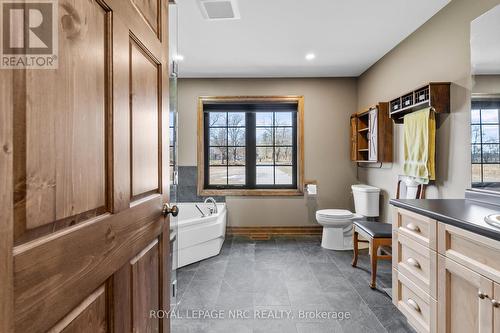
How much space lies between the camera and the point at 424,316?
1.53m

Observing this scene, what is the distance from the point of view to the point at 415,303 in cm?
162

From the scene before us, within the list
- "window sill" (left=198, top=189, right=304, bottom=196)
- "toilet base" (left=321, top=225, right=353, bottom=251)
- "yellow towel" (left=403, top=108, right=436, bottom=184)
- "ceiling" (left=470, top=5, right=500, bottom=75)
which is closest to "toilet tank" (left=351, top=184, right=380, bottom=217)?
"toilet base" (left=321, top=225, right=353, bottom=251)

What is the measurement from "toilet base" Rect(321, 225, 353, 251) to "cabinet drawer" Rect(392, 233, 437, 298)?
163 cm

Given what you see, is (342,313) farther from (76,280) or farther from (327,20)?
(327,20)

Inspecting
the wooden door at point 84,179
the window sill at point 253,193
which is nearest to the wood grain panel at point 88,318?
the wooden door at point 84,179

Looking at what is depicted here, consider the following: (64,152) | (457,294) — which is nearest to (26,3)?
(64,152)

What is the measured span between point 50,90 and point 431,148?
259 cm

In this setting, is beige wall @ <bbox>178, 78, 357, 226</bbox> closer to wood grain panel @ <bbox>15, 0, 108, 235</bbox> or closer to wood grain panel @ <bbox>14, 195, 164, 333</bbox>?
wood grain panel @ <bbox>14, 195, 164, 333</bbox>

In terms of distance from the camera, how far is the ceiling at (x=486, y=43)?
173cm

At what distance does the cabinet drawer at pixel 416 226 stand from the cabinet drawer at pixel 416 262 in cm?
3

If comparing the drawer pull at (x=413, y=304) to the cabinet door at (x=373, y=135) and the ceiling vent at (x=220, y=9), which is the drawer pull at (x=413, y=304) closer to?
the cabinet door at (x=373, y=135)

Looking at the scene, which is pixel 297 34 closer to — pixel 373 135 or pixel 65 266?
pixel 373 135

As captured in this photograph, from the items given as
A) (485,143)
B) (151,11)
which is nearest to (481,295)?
(485,143)

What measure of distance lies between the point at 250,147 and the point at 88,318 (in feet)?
12.1
